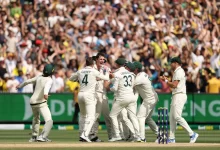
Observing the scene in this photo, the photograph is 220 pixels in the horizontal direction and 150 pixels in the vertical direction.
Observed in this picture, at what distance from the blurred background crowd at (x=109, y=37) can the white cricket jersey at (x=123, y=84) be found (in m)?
10.2

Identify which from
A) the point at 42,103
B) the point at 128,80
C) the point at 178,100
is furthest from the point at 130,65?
the point at 42,103

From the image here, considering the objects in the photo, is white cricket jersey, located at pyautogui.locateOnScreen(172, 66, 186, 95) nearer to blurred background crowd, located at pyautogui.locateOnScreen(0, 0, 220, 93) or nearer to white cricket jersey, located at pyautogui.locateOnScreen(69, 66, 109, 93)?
white cricket jersey, located at pyautogui.locateOnScreen(69, 66, 109, 93)

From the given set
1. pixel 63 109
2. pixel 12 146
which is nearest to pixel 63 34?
pixel 63 109

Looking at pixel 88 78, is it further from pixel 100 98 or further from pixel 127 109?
pixel 127 109

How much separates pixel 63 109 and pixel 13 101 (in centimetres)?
201

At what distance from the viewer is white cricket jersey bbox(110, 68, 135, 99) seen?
26875 millimetres

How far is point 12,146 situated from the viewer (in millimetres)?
24156

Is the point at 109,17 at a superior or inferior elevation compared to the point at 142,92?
superior

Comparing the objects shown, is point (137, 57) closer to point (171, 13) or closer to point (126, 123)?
point (171, 13)

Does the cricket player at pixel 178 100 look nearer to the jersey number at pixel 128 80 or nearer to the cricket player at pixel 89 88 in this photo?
the jersey number at pixel 128 80

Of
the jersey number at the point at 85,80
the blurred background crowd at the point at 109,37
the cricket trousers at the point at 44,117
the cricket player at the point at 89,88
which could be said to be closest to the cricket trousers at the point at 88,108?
the cricket player at the point at 89,88

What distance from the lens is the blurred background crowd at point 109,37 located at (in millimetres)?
37812

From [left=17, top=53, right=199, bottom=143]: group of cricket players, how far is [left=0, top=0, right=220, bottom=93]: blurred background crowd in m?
9.73

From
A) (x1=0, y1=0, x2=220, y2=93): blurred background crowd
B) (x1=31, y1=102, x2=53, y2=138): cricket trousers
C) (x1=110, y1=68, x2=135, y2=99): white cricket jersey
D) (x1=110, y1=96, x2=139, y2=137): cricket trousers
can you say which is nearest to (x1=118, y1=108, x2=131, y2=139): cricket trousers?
(x1=110, y1=96, x2=139, y2=137): cricket trousers
